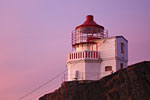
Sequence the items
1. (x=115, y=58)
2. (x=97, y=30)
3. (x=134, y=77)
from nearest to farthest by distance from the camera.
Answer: (x=134, y=77)
(x=115, y=58)
(x=97, y=30)

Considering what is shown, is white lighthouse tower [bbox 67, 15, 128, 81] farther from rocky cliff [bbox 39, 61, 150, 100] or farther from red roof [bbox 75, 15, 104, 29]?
rocky cliff [bbox 39, 61, 150, 100]

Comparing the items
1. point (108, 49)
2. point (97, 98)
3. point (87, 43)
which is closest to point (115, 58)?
point (108, 49)

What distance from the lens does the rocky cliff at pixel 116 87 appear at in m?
27.5

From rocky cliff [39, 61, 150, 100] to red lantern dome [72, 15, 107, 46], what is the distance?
22.9ft

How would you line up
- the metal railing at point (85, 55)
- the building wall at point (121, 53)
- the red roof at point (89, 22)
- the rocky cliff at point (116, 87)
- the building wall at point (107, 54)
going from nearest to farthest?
the rocky cliff at point (116, 87), the building wall at point (107, 54), the building wall at point (121, 53), the metal railing at point (85, 55), the red roof at point (89, 22)

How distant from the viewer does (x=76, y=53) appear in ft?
121

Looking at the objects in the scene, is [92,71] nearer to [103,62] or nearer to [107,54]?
[103,62]

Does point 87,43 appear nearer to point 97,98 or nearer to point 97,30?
point 97,30

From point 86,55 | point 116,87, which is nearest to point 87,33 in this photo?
point 86,55

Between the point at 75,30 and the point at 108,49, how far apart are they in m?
5.56

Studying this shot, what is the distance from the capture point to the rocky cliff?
90.1ft

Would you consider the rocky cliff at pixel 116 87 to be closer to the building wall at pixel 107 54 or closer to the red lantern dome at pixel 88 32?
the building wall at pixel 107 54

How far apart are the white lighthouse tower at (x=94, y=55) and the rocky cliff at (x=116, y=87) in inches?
136

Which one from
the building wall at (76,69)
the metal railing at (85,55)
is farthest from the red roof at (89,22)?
the building wall at (76,69)
